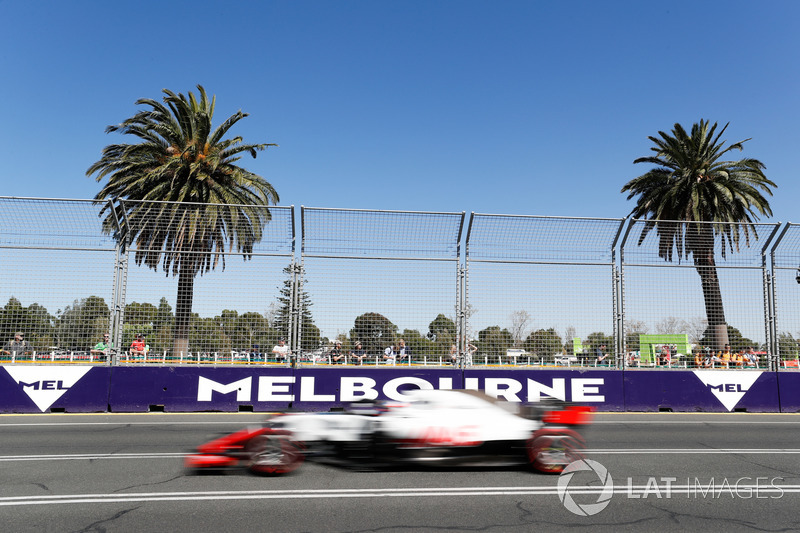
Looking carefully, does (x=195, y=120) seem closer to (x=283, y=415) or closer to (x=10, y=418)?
(x=10, y=418)

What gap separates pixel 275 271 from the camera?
1273 cm

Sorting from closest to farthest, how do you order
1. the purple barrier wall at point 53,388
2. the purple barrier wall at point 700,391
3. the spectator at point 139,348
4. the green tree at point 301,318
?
the purple barrier wall at point 53,388 → the spectator at point 139,348 → the green tree at point 301,318 → the purple barrier wall at point 700,391

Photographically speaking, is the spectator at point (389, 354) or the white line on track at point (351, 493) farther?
the spectator at point (389, 354)

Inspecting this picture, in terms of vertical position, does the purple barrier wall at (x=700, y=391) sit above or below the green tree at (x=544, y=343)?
below

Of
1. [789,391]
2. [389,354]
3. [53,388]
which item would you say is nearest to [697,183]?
[789,391]

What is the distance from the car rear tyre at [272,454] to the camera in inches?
251

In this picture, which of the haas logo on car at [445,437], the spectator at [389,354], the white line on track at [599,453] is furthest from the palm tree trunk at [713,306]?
the haas logo on car at [445,437]

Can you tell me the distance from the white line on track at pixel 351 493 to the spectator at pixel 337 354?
6825 mm

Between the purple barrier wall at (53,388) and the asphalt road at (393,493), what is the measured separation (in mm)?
3698

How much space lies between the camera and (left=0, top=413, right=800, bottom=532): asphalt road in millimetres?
4715

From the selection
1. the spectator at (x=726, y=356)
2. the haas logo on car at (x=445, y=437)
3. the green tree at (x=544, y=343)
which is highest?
the green tree at (x=544, y=343)

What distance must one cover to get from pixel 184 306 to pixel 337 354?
3.15 metres

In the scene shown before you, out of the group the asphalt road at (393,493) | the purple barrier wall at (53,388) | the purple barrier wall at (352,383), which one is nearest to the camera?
the asphalt road at (393,493)

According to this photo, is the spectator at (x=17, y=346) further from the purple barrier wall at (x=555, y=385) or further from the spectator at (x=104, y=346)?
the purple barrier wall at (x=555, y=385)
